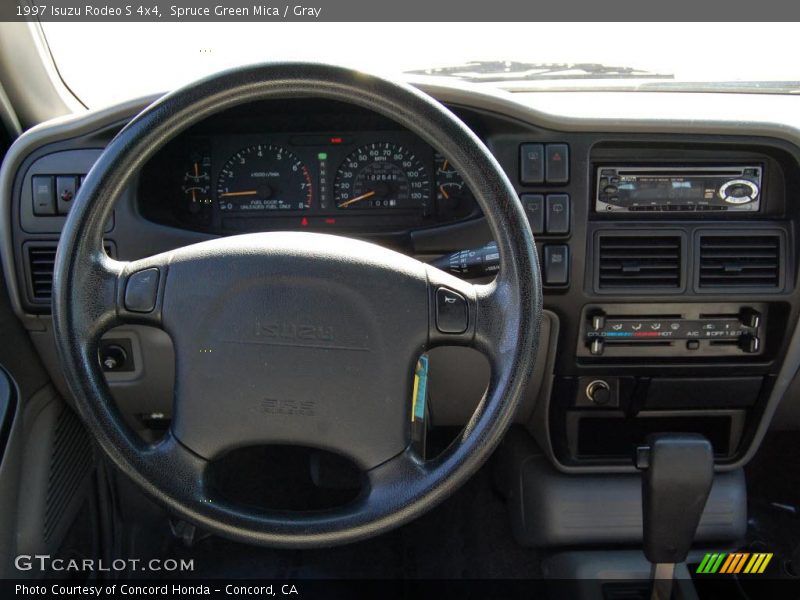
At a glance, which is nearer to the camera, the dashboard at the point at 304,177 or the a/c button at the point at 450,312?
the a/c button at the point at 450,312

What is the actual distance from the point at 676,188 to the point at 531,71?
515mm

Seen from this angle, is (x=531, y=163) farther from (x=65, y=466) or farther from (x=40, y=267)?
(x=65, y=466)

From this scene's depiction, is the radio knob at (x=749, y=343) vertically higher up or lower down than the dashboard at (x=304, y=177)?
lower down

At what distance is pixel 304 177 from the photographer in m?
1.72

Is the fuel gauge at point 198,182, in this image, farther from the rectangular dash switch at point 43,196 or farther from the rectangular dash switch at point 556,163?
the rectangular dash switch at point 556,163

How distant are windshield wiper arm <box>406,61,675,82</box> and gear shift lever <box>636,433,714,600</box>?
94 centimetres

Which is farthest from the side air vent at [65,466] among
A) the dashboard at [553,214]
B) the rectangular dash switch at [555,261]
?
the rectangular dash switch at [555,261]

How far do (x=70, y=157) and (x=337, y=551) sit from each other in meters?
1.33

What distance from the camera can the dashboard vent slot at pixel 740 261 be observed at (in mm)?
1661

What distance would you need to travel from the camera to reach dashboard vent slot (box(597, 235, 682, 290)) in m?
1.65

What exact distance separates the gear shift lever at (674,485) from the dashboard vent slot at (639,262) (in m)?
0.34

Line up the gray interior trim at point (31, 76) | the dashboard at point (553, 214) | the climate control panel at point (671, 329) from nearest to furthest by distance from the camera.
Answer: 1. the dashboard at point (553, 214)
2. the climate control panel at point (671, 329)
3. the gray interior trim at point (31, 76)

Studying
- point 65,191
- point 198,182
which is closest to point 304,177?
point 198,182

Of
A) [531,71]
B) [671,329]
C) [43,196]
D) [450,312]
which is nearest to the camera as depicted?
[450,312]
